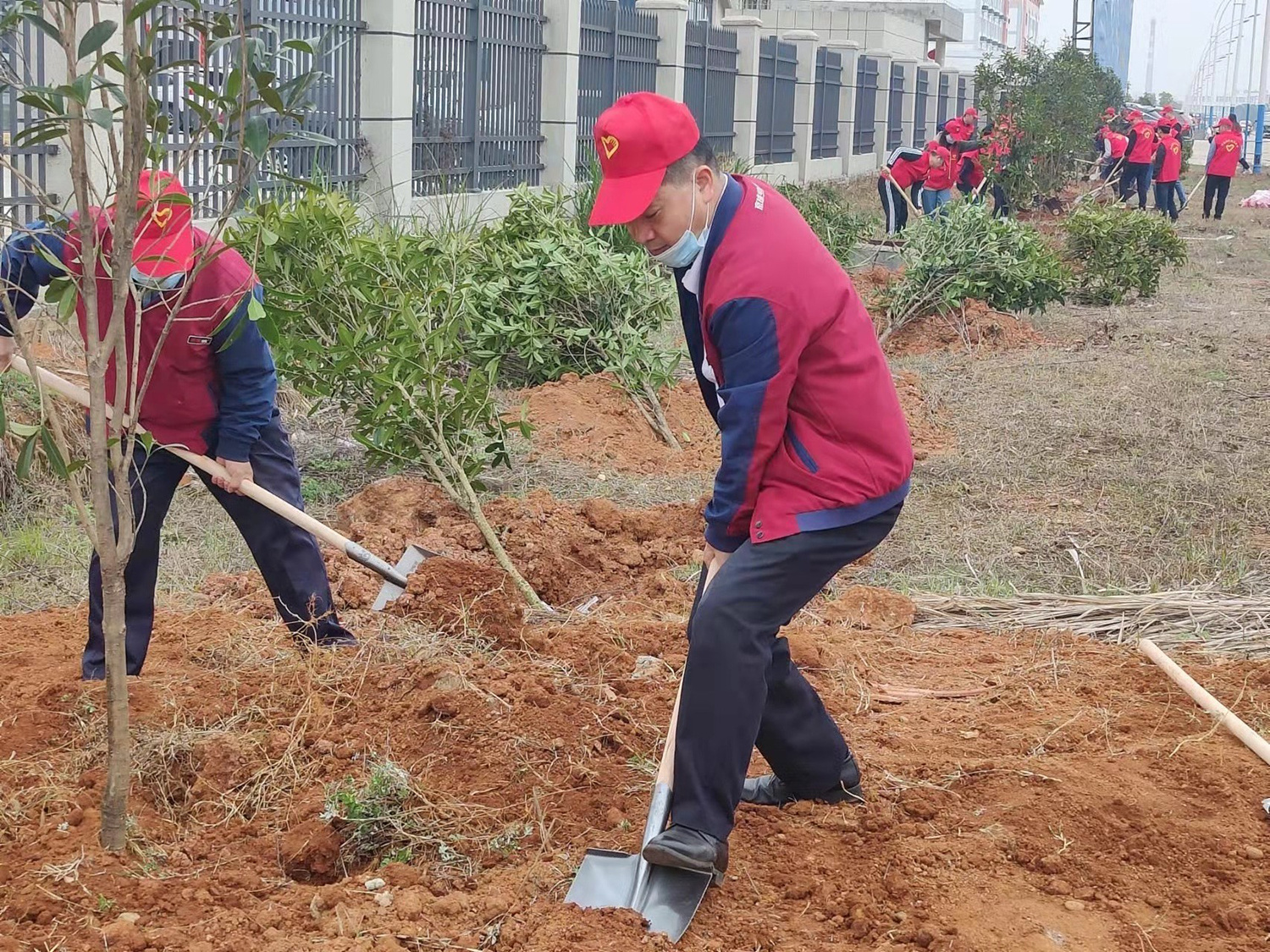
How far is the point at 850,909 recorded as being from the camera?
Result: 111 inches

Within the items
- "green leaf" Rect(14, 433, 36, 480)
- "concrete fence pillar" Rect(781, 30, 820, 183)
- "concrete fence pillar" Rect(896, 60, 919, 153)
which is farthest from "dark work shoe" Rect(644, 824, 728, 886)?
"concrete fence pillar" Rect(896, 60, 919, 153)

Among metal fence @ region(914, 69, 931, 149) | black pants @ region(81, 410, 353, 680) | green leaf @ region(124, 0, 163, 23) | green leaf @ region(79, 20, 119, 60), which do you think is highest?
metal fence @ region(914, 69, 931, 149)

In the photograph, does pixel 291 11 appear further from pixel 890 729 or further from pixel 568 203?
pixel 890 729

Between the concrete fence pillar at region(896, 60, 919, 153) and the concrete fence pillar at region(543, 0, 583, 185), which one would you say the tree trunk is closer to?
the concrete fence pillar at region(543, 0, 583, 185)

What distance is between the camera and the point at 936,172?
17141mm

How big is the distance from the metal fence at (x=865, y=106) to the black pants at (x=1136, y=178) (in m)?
9.14

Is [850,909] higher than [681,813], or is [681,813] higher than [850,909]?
[681,813]

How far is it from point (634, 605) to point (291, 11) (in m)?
7.58

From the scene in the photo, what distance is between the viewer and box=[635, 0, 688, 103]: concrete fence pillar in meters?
18.6

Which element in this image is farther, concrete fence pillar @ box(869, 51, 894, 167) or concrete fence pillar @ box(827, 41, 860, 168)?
concrete fence pillar @ box(869, 51, 894, 167)

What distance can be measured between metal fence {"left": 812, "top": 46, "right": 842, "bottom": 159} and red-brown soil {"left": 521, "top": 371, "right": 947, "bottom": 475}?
20660 mm

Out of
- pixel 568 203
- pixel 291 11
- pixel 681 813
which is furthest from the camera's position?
pixel 568 203

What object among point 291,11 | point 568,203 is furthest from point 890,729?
→ point 568,203

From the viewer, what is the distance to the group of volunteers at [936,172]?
55.8 ft
